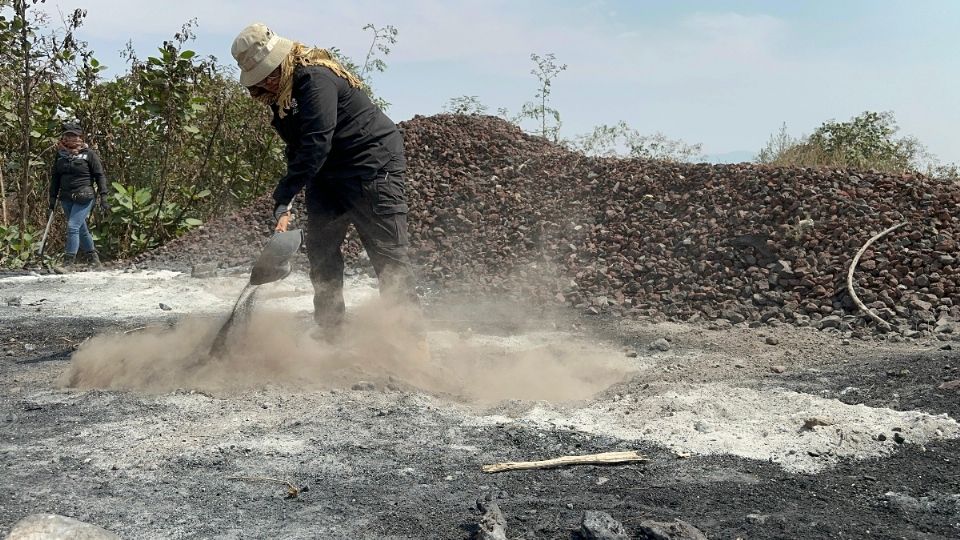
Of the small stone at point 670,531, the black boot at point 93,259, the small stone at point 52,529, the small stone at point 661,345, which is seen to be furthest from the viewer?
the black boot at point 93,259

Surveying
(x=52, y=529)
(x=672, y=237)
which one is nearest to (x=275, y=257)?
(x=52, y=529)

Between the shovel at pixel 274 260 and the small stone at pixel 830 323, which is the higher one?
the shovel at pixel 274 260

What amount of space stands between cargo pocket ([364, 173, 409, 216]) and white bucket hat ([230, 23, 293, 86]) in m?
0.83

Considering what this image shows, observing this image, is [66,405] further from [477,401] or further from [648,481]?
[648,481]

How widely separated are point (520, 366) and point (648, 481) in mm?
2034

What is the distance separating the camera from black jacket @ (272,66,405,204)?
4566 mm

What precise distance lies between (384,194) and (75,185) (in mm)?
5937

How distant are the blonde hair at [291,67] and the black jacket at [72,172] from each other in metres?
5.55

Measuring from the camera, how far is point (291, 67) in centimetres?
457

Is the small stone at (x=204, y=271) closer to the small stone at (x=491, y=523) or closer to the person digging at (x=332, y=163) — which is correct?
the person digging at (x=332, y=163)

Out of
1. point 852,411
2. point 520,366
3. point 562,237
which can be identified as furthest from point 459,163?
point 852,411

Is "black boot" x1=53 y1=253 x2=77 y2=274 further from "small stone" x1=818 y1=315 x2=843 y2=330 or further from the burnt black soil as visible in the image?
"small stone" x1=818 y1=315 x2=843 y2=330

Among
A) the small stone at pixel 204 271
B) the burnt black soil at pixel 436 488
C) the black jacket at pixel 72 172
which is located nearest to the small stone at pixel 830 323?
the burnt black soil at pixel 436 488

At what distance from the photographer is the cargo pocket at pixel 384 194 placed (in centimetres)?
489
